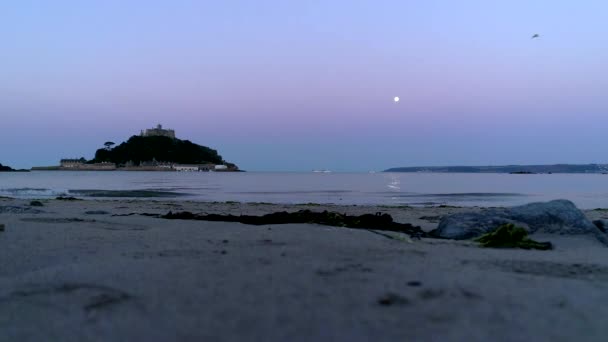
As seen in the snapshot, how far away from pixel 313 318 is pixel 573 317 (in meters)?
1.37

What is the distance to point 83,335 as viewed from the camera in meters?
2.43

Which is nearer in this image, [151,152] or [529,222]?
[529,222]

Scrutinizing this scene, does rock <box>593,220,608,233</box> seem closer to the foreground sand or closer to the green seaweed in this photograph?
the green seaweed

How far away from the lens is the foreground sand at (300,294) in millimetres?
2400

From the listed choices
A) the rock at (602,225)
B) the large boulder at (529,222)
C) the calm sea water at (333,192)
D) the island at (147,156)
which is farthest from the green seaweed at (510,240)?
the island at (147,156)

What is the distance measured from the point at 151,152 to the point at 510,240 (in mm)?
141500

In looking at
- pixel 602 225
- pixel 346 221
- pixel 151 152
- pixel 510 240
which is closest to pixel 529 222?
pixel 602 225

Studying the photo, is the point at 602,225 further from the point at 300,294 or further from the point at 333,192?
the point at 333,192

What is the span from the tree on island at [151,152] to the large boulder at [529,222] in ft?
459

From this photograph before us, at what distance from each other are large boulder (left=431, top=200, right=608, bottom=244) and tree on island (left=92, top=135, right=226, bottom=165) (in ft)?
459

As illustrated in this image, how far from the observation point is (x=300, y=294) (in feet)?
9.42

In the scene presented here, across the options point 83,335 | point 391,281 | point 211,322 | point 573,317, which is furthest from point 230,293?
point 573,317

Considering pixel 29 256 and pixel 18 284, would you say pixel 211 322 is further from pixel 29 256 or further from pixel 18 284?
pixel 29 256

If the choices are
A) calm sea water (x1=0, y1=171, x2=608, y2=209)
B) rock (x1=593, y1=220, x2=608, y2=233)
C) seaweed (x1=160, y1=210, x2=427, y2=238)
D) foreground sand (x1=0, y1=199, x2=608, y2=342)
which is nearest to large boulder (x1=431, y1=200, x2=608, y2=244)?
rock (x1=593, y1=220, x2=608, y2=233)
